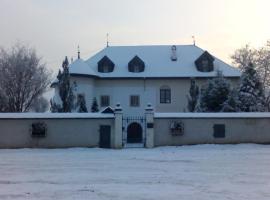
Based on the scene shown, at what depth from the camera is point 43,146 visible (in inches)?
1345

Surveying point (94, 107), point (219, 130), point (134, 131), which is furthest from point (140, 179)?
point (94, 107)

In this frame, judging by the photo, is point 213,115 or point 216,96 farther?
point 216,96

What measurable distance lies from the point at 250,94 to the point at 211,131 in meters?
10.3

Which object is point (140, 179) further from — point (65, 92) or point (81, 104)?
point (81, 104)

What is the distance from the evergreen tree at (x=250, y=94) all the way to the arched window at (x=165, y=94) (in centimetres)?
1057

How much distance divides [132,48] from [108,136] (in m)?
25.5

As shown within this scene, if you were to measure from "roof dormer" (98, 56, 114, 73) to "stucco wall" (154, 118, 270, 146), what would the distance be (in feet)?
67.6

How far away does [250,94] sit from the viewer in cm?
4369

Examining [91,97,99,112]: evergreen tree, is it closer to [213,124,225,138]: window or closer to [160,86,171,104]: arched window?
[160,86,171,104]: arched window

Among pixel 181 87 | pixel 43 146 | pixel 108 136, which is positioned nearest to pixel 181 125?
pixel 108 136

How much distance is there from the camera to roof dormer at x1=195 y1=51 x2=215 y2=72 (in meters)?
54.3

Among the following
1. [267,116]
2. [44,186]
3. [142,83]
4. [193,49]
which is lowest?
[44,186]

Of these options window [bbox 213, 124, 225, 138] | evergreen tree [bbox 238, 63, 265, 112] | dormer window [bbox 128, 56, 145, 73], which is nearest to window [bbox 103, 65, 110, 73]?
dormer window [bbox 128, 56, 145, 73]

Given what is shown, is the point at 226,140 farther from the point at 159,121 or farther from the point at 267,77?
the point at 267,77
